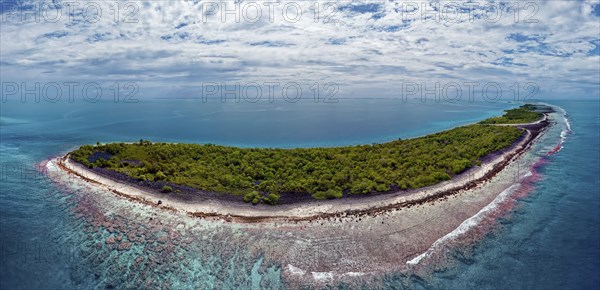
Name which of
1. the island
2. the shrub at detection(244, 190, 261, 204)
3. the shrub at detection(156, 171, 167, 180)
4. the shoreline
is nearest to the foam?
the shoreline

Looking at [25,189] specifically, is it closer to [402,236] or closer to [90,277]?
[90,277]

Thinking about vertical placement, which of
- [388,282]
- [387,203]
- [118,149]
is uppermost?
[118,149]

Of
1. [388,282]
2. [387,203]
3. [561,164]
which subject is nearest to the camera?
[388,282]

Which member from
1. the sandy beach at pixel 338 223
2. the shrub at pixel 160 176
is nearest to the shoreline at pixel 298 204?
the sandy beach at pixel 338 223

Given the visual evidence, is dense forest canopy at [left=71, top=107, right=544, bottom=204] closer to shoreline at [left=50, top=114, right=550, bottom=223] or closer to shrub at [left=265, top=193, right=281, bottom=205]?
shrub at [left=265, top=193, right=281, bottom=205]

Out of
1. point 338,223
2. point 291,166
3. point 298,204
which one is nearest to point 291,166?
point 291,166

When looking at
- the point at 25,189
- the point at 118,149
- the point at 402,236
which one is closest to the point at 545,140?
the point at 402,236

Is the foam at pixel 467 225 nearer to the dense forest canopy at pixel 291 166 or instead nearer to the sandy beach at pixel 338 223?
the sandy beach at pixel 338 223

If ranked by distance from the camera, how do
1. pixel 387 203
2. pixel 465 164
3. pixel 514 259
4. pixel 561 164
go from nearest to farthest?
pixel 514 259 < pixel 387 203 < pixel 465 164 < pixel 561 164

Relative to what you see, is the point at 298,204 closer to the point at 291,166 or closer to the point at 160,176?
the point at 291,166
